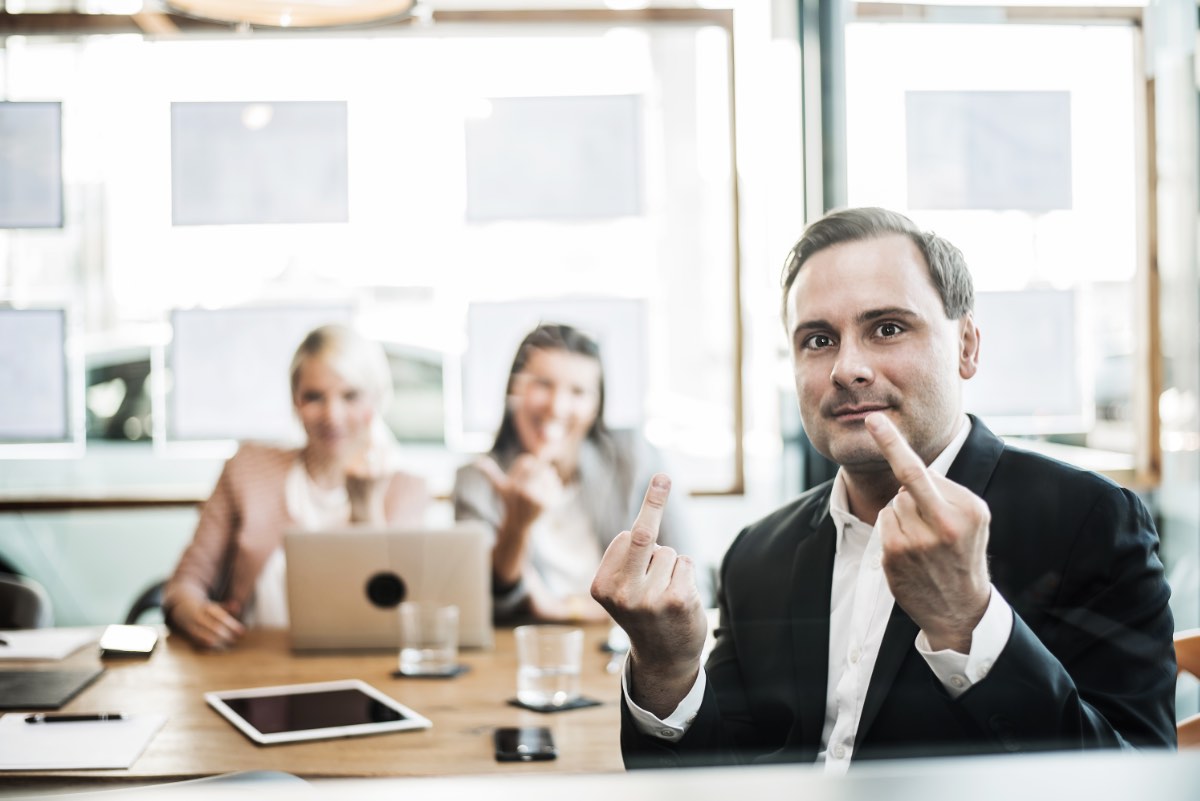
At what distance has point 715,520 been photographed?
128 inches

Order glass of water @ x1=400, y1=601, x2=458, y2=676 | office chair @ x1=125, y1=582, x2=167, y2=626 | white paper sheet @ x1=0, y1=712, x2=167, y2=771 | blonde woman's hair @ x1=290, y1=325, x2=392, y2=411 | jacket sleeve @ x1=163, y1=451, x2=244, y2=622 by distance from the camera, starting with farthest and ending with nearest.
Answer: office chair @ x1=125, y1=582, x2=167, y2=626, blonde woman's hair @ x1=290, y1=325, x2=392, y2=411, jacket sleeve @ x1=163, y1=451, x2=244, y2=622, glass of water @ x1=400, y1=601, x2=458, y2=676, white paper sheet @ x1=0, y1=712, x2=167, y2=771

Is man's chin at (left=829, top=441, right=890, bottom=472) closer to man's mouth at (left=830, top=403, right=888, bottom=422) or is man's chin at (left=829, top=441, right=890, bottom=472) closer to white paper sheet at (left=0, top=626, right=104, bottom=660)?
man's mouth at (left=830, top=403, right=888, bottom=422)

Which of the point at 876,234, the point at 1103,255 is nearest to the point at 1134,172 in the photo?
the point at 1103,255

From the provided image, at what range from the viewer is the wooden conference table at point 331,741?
133 cm

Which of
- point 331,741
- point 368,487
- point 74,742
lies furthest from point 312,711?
point 368,487

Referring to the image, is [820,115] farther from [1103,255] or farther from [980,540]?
[980,540]

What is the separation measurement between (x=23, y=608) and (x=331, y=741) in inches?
52.2

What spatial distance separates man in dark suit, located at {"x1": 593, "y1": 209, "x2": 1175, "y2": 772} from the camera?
3.29ft

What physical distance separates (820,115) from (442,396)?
1311mm

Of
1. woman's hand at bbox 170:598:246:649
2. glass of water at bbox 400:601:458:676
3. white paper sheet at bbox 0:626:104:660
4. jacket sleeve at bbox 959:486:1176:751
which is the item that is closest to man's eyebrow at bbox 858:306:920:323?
jacket sleeve at bbox 959:486:1176:751

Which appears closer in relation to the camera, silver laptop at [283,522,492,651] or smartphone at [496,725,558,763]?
smartphone at [496,725,558,763]

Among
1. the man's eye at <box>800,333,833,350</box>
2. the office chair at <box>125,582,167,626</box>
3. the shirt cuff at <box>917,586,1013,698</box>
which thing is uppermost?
the man's eye at <box>800,333,833,350</box>

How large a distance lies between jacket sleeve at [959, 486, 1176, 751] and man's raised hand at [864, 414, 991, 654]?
7 cm

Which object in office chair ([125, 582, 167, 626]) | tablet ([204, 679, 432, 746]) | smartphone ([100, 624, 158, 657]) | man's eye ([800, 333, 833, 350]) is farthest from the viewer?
office chair ([125, 582, 167, 626])
